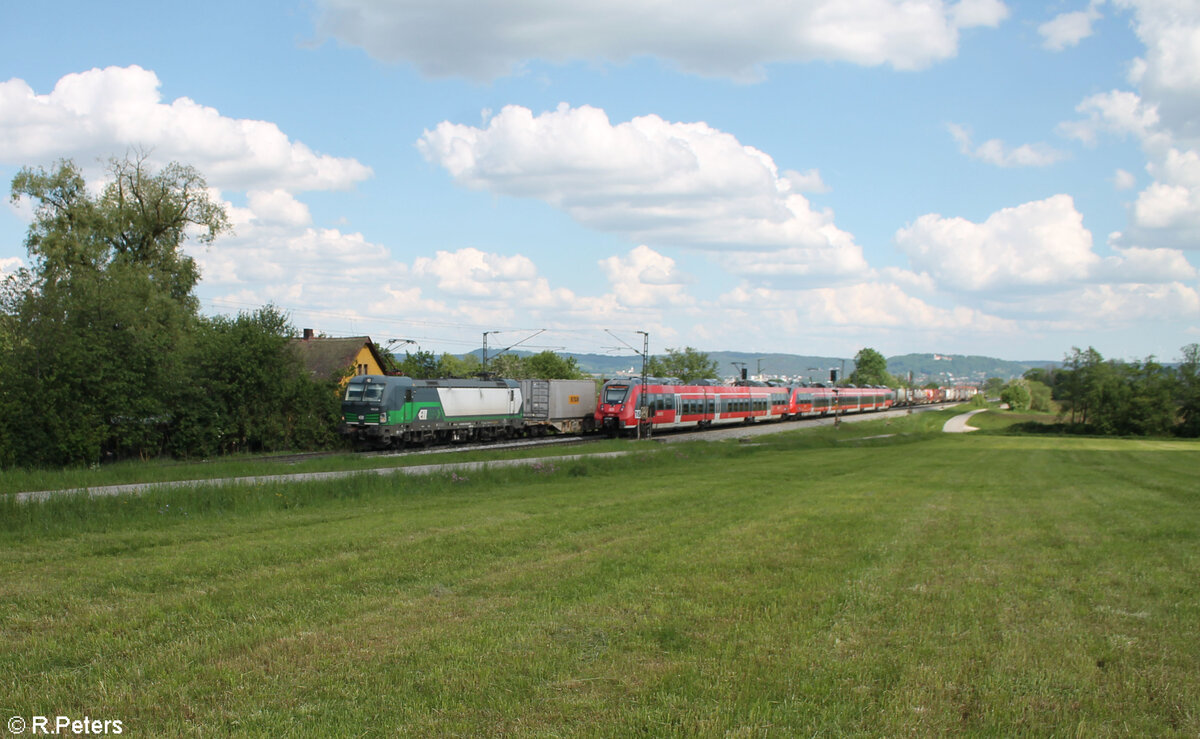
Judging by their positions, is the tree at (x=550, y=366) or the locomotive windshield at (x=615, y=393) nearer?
the locomotive windshield at (x=615, y=393)

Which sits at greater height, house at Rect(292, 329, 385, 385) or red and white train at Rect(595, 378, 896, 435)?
house at Rect(292, 329, 385, 385)

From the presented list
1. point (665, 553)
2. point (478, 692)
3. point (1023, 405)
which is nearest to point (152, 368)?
point (665, 553)

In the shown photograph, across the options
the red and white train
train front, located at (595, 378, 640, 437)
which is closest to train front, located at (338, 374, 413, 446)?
train front, located at (595, 378, 640, 437)

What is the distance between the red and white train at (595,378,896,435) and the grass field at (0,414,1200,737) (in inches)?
1319

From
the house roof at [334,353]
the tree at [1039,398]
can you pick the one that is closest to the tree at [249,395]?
the house roof at [334,353]

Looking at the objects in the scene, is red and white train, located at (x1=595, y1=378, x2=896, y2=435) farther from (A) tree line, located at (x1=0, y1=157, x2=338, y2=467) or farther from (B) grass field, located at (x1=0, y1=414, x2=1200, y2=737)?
(B) grass field, located at (x1=0, y1=414, x2=1200, y2=737)

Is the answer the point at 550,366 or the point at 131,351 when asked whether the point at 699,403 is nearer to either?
the point at 131,351

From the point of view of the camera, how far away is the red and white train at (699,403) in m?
47.7

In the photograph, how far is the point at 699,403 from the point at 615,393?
9387mm

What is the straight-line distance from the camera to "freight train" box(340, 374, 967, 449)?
126ft

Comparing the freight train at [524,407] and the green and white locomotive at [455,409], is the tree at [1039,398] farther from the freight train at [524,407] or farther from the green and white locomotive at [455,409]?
the green and white locomotive at [455,409]

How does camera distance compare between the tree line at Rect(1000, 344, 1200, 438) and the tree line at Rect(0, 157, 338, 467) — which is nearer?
the tree line at Rect(0, 157, 338, 467)

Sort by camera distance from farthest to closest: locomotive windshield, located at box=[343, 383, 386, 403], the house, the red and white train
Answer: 1. the house
2. the red and white train
3. locomotive windshield, located at box=[343, 383, 386, 403]

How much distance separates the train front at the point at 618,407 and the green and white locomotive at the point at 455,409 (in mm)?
4046
